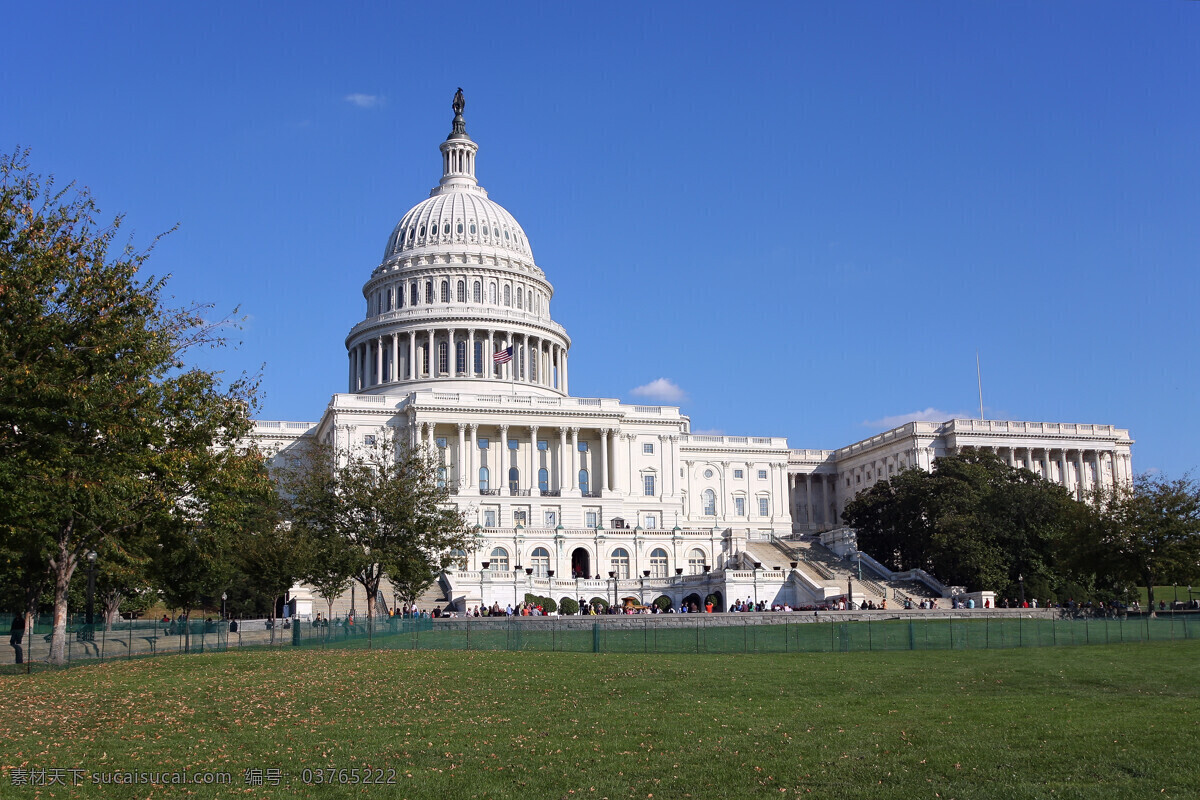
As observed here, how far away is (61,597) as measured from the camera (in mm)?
37094

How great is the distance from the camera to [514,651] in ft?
132

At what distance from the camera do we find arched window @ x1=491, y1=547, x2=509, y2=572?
94.8m

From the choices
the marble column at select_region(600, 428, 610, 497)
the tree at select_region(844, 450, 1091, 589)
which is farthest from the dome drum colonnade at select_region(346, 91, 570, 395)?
the tree at select_region(844, 450, 1091, 589)

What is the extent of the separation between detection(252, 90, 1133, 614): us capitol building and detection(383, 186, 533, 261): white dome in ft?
0.72

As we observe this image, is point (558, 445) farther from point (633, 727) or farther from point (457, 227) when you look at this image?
point (633, 727)

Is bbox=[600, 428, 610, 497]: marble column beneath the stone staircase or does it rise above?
above

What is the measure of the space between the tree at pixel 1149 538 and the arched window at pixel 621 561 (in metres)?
38.1

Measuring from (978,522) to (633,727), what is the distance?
6853 centimetres

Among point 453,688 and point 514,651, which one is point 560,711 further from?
point 514,651

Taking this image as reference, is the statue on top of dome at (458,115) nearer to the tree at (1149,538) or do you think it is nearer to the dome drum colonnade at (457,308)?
the dome drum colonnade at (457,308)

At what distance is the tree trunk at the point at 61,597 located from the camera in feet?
119

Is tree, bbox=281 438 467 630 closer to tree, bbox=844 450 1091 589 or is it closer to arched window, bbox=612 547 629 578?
arched window, bbox=612 547 629 578

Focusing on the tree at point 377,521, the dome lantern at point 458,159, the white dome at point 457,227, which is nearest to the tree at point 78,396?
the tree at point 377,521

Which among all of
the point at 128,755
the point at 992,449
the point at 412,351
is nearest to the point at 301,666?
the point at 128,755
